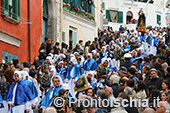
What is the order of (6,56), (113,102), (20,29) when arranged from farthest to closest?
(20,29)
(6,56)
(113,102)

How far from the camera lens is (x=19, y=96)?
1311cm

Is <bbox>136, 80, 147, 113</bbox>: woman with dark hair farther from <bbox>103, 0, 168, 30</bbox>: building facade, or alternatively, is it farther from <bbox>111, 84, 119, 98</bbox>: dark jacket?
<bbox>103, 0, 168, 30</bbox>: building facade

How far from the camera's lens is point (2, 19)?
20.7m

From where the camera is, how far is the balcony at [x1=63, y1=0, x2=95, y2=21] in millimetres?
31883

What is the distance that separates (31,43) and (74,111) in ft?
50.5

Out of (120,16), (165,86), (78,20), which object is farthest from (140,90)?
(120,16)

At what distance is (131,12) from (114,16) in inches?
136

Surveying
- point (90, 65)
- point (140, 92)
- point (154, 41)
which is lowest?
point (140, 92)

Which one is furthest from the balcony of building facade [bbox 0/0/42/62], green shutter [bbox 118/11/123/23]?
green shutter [bbox 118/11/123/23]

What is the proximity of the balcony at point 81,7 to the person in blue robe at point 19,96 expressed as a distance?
18266mm

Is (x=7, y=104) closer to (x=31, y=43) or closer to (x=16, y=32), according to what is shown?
(x=16, y=32)

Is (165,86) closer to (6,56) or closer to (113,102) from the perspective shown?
(113,102)

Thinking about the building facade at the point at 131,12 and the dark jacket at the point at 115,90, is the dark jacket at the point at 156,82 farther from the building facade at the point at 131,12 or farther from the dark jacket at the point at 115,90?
the building facade at the point at 131,12

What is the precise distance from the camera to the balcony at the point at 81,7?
105 ft
